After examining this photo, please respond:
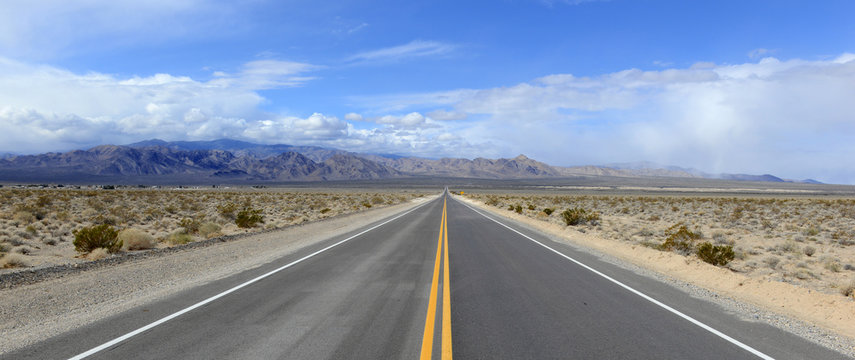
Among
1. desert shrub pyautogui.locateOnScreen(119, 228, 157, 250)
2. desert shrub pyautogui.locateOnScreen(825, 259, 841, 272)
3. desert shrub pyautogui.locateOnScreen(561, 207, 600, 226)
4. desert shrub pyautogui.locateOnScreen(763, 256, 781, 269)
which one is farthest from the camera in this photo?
desert shrub pyautogui.locateOnScreen(561, 207, 600, 226)

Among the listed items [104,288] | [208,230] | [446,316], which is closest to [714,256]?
[446,316]

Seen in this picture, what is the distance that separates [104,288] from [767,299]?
41.8 feet

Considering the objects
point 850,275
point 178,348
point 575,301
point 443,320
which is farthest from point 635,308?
point 850,275

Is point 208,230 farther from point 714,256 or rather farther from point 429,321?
point 714,256

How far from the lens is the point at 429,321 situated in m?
6.23

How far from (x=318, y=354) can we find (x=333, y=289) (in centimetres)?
339

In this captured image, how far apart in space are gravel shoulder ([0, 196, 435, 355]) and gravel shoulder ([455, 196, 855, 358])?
9.92m

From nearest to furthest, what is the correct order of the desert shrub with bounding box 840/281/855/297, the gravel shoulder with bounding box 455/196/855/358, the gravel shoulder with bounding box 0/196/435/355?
1. the gravel shoulder with bounding box 0/196/435/355
2. the gravel shoulder with bounding box 455/196/855/358
3. the desert shrub with bounding box 840/281/855/297

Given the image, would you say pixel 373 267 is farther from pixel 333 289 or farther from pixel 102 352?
pixel 102 352

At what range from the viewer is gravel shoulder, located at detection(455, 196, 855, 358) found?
258 inches

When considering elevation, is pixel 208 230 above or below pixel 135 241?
below

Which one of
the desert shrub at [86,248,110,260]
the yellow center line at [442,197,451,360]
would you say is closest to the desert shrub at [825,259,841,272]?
the yellow center line at [442,197,451,360]

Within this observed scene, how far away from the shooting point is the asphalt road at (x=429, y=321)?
5.18m

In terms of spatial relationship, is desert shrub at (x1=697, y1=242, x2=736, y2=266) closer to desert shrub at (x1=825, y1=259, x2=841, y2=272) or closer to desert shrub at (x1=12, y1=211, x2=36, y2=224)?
desert shrub at (x1=825, y1=259, x2=841, y2=272)
